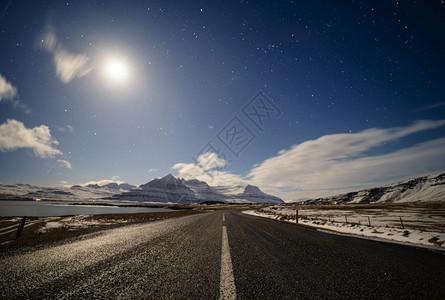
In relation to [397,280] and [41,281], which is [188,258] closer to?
[41,281]

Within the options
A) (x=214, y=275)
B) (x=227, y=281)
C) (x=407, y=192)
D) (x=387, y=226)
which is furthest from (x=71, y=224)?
(x=407, y=192)

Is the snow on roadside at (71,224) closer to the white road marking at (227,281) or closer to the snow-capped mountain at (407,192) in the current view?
the white road marking at (227,281)

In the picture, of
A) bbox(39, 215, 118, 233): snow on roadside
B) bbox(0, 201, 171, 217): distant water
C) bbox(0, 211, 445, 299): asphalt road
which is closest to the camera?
bbox(0, 211, 445, 299): asphalt road

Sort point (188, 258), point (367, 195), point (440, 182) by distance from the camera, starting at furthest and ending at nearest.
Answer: point (367, 195)
point (440, 182)
point (188, 258)

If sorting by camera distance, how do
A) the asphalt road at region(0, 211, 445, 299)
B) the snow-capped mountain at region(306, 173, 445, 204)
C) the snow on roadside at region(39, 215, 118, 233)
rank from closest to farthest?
the asphalt road at region(0, 211, 445, 299)
the snow on roadside at region(39, 215, 118, 233)
the snow-capped mountain at region(306, 173, 445, 204)

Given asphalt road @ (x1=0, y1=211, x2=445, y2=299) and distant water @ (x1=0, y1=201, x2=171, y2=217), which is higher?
asphalt road @ (x1=0, y1=211, x2=445, y2=299)

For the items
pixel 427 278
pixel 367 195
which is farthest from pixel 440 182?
pixel 427 278

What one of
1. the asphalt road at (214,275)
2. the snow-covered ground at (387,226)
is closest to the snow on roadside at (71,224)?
the asphalt road at (214,275)

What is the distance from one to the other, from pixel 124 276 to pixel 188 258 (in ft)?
4.92

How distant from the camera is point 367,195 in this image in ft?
591

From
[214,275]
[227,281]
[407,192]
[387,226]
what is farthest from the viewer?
[407,192]

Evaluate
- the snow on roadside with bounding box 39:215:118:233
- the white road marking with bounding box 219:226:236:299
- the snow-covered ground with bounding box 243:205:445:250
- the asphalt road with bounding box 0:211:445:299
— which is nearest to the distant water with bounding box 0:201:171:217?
the snow on roadside with bounding box 39:215:118:233

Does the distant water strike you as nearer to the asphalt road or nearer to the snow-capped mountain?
the asphalt road

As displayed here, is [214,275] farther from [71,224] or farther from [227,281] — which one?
[71,224]
